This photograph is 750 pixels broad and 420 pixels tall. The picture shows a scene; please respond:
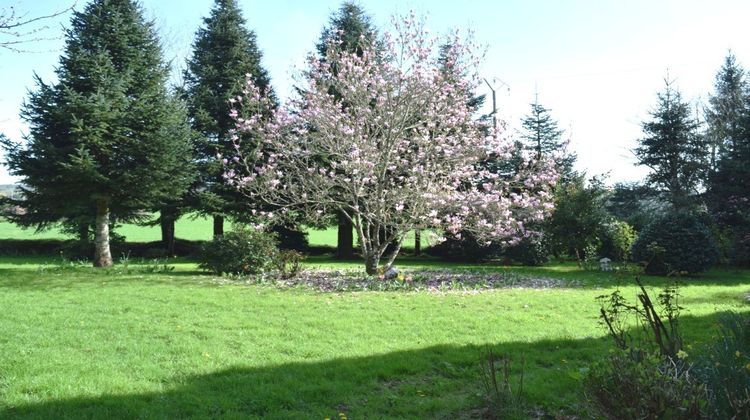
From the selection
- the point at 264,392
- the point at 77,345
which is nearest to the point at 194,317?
the point at 77,345

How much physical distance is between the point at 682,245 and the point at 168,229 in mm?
20740

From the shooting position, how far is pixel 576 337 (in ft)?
20.6

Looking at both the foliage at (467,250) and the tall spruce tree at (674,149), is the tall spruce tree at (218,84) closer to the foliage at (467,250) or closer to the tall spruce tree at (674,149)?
the foliage at (467,250)

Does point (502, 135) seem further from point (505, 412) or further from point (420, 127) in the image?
point (505, 412)

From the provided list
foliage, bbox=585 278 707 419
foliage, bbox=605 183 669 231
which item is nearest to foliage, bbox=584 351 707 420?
foliage, bbox=585 278 707 419

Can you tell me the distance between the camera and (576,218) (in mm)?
16688

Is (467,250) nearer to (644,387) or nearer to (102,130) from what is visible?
(102,130)

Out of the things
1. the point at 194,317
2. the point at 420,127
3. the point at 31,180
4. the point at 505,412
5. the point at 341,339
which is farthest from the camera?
the point at 31,180

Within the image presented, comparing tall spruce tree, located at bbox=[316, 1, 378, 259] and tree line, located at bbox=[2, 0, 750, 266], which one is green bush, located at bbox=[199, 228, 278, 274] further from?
tall spruce tree, located at bbox=[316, 1, 378, 259]

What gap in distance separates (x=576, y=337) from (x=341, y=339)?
2.81 m

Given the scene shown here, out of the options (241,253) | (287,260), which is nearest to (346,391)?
(287,260)

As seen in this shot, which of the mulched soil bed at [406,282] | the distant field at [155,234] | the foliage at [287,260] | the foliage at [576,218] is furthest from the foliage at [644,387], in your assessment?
the distant field at [155,234]

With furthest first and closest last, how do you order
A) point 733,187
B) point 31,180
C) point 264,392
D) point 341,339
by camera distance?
point 733,187
point 31,180
point 341,339
point 264,392

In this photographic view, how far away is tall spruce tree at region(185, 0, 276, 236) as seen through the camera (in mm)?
21875
